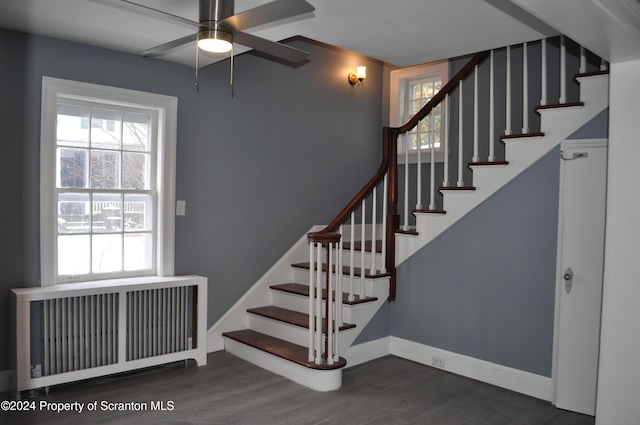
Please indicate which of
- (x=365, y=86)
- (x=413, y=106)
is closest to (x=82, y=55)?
(x=365, y=86)

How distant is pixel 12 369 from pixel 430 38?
3.75m

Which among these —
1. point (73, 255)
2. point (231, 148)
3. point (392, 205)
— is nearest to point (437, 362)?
point (392, 205)

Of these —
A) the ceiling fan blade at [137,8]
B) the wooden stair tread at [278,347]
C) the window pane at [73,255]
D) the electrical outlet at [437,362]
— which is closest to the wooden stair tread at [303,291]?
the wooden stair tread at [278,347]

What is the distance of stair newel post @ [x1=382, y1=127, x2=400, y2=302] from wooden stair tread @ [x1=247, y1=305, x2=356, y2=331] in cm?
70

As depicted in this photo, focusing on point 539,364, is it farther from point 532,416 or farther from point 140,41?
point 140,41

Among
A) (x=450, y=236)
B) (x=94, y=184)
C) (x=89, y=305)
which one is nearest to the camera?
(x=89, y=305)

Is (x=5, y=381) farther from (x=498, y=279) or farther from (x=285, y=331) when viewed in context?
(x=498, y=279)

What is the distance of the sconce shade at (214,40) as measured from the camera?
2572 millimetres

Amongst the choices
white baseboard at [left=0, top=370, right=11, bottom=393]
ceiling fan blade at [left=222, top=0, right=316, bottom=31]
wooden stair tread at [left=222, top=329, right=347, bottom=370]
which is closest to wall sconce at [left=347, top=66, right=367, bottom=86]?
wooden stair tread at [left=222, top=329, right=347, bottom=370]

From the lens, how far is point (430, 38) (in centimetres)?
373

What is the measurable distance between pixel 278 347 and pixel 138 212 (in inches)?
62.9

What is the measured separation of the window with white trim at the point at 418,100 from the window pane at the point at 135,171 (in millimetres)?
2665

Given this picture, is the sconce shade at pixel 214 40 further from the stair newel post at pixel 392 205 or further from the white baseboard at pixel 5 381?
the white baseboard at pixel 5 381

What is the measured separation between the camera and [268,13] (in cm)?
236
